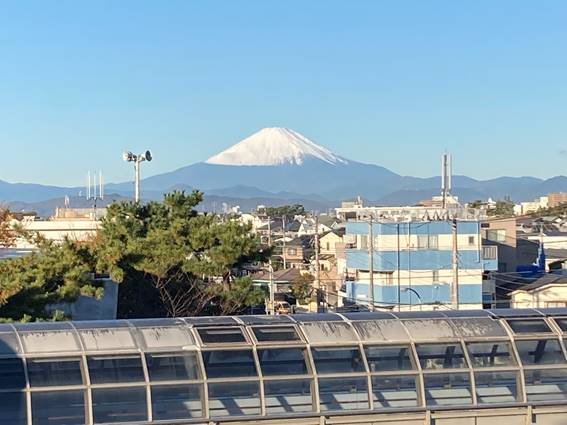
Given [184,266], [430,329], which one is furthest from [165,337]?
[184,266]

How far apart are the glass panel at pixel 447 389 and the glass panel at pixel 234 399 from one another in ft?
6.66

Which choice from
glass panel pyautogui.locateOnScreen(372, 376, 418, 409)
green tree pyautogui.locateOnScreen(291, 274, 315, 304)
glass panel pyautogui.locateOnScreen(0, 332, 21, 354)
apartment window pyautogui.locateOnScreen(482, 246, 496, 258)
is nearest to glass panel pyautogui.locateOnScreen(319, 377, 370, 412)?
glass panel pyautogui.locateOnScreen(372, 376, 418, 409)

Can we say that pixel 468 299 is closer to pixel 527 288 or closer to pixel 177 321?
pixel 527 288

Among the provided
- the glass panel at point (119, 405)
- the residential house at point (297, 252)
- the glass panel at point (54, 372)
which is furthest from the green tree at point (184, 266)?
the residential house at point (297, 252)

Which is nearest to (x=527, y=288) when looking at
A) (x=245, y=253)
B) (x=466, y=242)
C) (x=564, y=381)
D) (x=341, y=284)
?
(x=466, y=242)

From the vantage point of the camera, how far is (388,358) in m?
11.1

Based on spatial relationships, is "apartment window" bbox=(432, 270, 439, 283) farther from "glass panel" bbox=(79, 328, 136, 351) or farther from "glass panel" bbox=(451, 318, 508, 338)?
"glass panel" bbox=(79, 328, 136, 351)

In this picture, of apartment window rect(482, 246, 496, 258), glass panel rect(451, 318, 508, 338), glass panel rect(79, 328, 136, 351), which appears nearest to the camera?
glass panel rect(79, 328, 136, 351)

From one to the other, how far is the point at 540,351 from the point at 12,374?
6.15 m

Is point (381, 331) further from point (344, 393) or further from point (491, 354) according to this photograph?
point (491, 354)

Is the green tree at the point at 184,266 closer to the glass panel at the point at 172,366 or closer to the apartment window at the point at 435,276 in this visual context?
the glass panel at the point at 172,366

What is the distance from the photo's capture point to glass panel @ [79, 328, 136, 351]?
33.0 feet

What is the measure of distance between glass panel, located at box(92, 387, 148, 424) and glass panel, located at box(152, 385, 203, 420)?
14 cm

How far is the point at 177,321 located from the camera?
35.7ft
